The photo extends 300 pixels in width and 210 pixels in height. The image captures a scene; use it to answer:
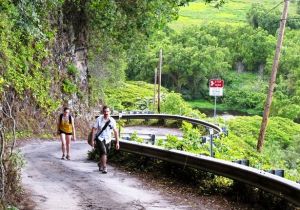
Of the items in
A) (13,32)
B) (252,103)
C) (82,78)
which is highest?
(13,32)

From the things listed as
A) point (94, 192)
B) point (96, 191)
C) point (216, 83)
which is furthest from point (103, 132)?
point (216, 83)

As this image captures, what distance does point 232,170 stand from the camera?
9.62m

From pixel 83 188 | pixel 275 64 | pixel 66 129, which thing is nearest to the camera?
pixel 83 188

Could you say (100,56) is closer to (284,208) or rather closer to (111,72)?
(111,72)

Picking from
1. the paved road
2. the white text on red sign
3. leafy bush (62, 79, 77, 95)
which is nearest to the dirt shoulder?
the paved road

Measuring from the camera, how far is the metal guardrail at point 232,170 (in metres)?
7.82

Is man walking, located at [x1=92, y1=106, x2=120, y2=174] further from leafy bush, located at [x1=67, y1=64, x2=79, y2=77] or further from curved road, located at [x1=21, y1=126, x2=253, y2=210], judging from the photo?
leafy bush, located at [x1=67, y1=64, x2=79, y2=77]

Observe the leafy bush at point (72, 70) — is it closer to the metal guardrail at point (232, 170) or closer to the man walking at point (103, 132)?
the metal guardrail at point (232, 170)

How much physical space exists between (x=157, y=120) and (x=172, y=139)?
22.7 m

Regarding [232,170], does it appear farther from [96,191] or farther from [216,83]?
[216,83]

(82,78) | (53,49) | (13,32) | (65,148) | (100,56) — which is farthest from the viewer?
(100,56)

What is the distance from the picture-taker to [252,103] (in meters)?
100

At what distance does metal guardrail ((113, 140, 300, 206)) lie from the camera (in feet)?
25.6

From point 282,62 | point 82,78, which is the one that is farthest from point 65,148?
point 282,62
